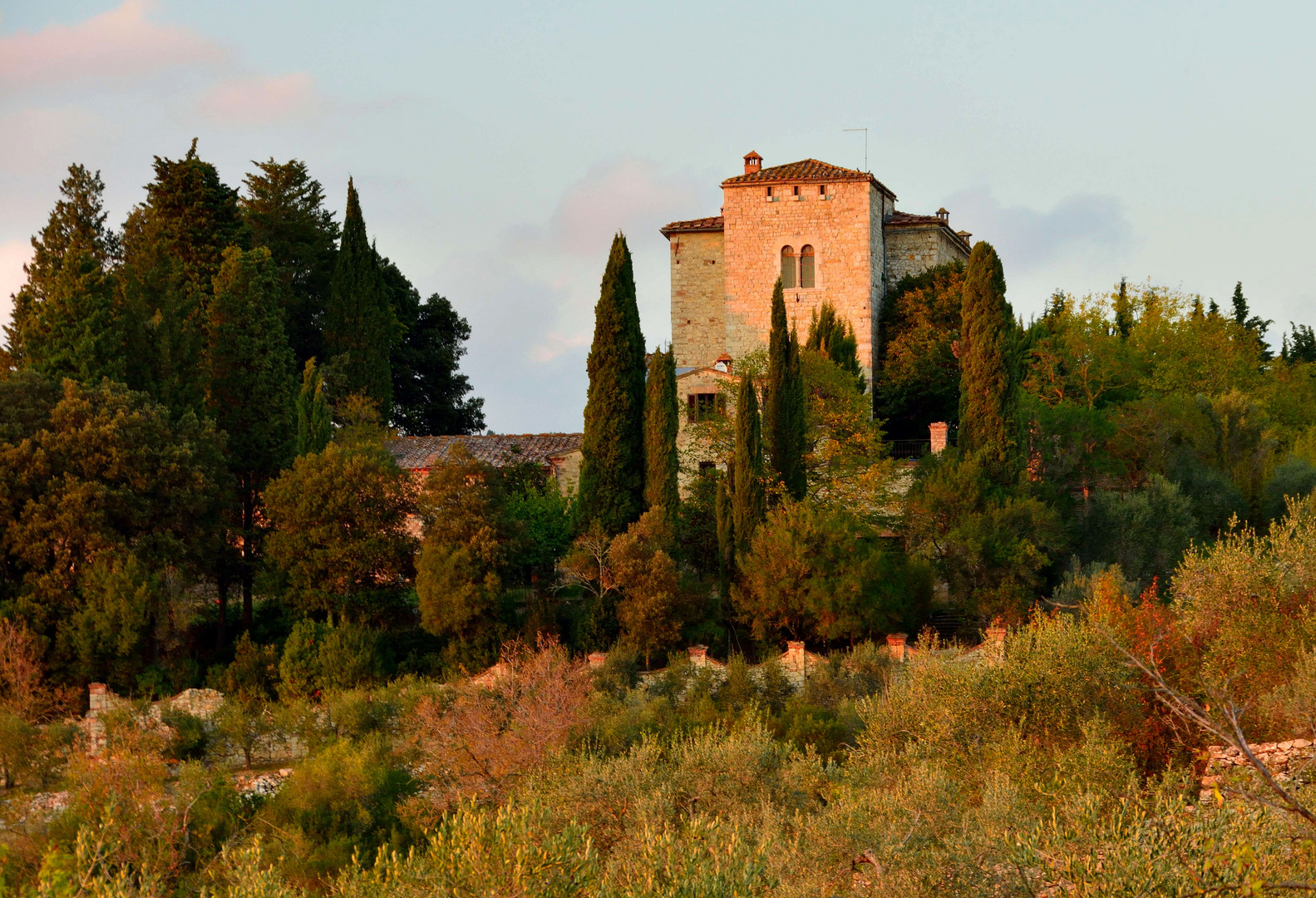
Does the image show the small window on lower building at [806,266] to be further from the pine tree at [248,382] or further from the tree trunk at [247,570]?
the tree trunk at [247,570]

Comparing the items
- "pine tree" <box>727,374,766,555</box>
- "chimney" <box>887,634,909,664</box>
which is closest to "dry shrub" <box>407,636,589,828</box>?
"pine tree" <box>727,374,766,555</box>

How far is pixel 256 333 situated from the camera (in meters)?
31.4

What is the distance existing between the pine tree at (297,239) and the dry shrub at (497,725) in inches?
823

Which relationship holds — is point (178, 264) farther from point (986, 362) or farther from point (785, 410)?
point (986, 362)

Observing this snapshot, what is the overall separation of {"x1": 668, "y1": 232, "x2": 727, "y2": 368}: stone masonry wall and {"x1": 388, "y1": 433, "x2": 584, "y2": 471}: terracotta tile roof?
7.27 metres

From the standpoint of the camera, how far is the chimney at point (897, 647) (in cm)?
2428

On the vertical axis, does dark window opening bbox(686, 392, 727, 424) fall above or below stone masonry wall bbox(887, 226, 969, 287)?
below

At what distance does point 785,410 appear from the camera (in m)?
28.9

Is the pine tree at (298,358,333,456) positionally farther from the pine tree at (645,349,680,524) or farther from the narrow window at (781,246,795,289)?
the narrow window at (781,246,795,289)

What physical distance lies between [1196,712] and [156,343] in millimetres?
26828

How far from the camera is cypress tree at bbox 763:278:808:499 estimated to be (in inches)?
1125

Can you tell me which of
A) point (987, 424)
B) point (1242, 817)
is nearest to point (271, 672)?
point (987, 424)

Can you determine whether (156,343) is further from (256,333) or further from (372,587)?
(372,587)

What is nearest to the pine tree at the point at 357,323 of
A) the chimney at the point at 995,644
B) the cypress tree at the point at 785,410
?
the cypress tree at the point at 785,410
